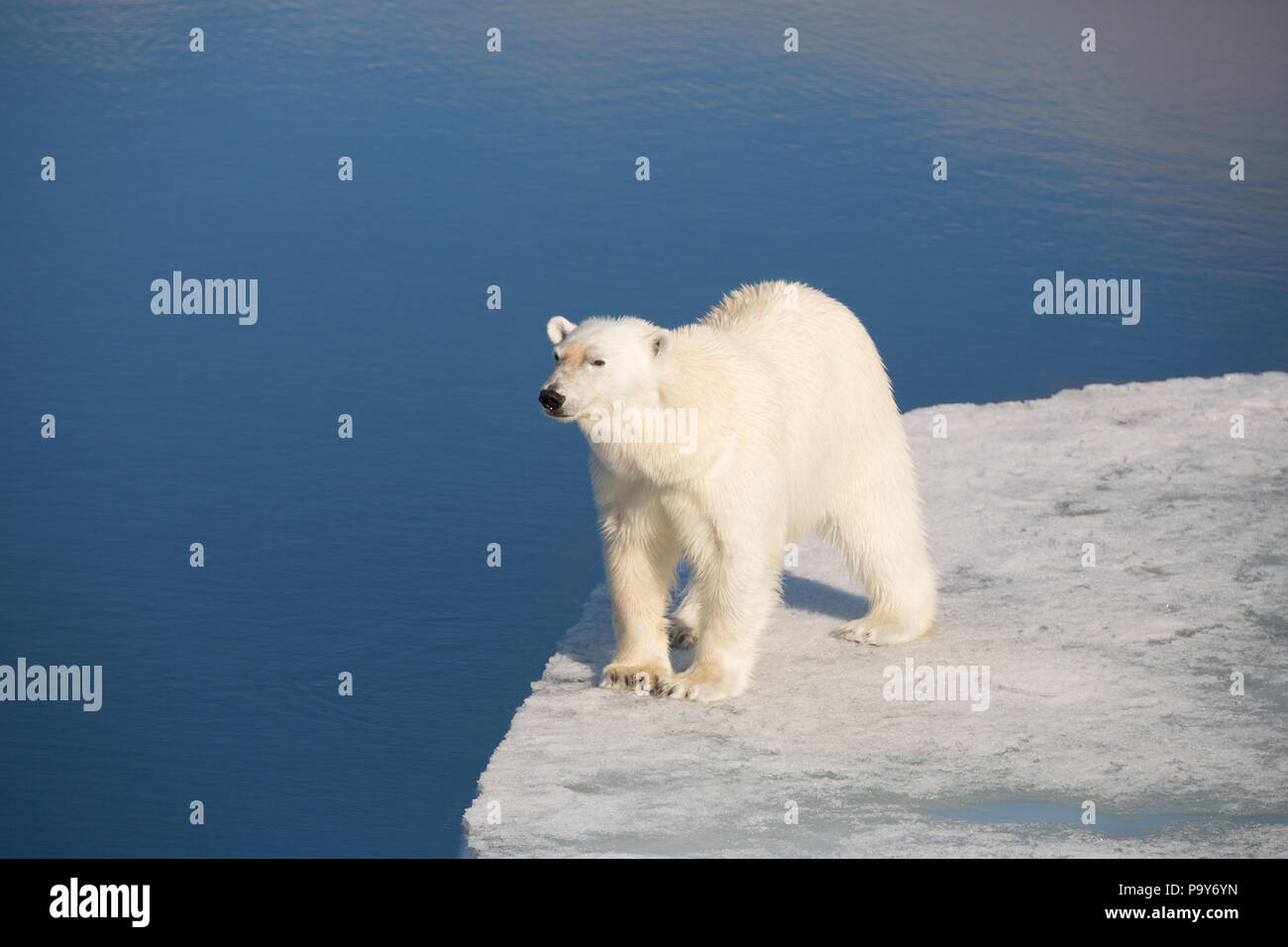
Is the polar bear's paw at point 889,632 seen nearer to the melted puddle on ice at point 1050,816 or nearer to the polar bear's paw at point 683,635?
the polar bear's paw at point 683,635

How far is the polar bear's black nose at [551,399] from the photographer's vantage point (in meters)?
4.77

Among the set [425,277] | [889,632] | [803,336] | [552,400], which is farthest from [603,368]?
[425,277]

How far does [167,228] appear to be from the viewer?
1195 centimetres

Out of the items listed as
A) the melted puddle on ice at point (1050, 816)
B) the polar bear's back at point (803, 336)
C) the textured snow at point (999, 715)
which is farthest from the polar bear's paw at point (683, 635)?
the melted puddle on ice at point (1050, 816)

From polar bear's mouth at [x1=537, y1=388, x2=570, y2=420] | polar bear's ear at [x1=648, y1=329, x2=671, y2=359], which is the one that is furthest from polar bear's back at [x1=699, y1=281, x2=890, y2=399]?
polar bear's mouth at [x1=537, y1=388, x2=570, y2=420]

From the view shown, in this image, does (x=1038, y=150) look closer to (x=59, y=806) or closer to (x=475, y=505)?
(x=475, y=505)

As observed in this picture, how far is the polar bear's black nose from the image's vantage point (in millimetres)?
4773

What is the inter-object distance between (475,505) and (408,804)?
282 cm

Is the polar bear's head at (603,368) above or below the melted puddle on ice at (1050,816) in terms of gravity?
above

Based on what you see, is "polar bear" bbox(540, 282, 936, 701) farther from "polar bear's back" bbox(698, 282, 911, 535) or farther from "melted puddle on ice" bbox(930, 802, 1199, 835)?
"melted puddle on ice" bbox(930, 802, 1199, 835)

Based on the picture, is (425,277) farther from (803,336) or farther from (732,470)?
(732,470)

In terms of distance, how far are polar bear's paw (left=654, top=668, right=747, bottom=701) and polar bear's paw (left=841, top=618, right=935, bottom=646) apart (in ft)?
2.44

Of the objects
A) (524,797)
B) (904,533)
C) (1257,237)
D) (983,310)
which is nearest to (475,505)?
(904,533)

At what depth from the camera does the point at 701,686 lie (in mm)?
5500
